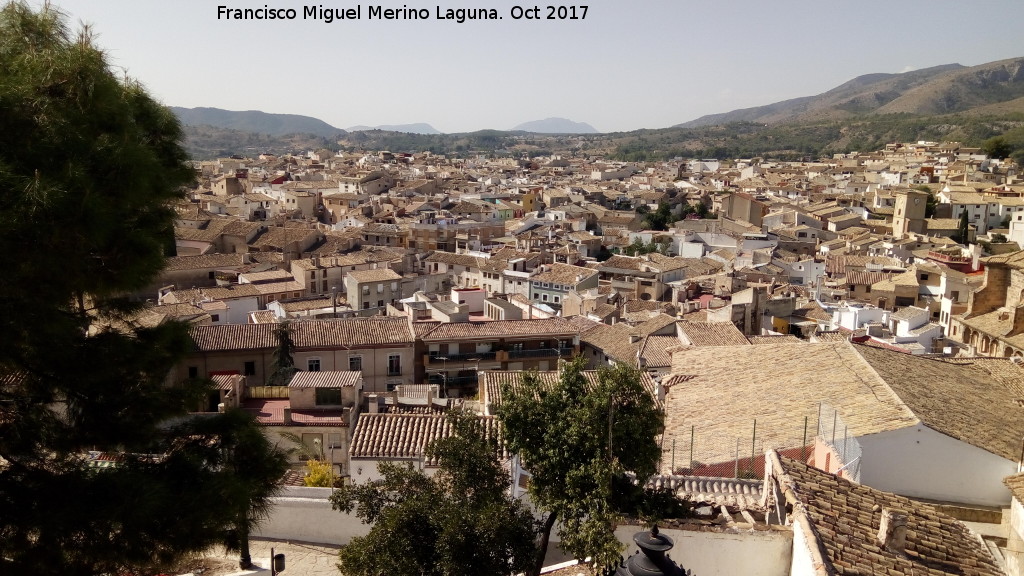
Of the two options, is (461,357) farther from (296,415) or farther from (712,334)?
(296,415)

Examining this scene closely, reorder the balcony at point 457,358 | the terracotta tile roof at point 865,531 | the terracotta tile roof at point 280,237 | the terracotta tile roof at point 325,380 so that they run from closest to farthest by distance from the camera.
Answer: the terracotta tile roof at point 865,531 < the terracotta tile roof at point 325,380 < the balcony at point 457,358 < the terracotta tile roof at point 280,237

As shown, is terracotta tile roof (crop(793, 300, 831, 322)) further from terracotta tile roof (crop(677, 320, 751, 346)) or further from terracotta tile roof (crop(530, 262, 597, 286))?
terracotta tile roof (crop(530, 262, 597, 286))

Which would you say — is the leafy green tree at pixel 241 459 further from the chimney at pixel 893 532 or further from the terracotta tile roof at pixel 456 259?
the terracotta tile roof at pixel 456 259

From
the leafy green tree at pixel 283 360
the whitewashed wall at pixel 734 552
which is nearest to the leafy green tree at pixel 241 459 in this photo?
the whitewashed wall at pixel 734 552

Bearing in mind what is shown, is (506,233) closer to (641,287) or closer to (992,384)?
(641,287)

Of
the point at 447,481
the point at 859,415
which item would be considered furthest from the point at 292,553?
the point at 859,415

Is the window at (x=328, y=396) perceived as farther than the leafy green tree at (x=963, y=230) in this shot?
No
